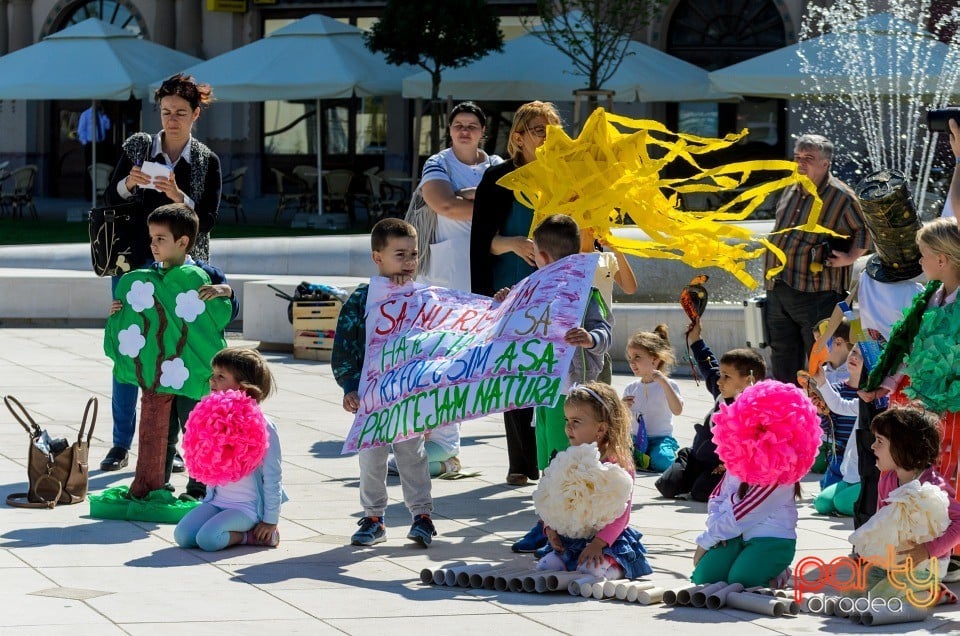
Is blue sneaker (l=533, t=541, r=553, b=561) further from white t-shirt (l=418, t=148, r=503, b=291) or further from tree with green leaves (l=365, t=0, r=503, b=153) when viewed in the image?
tree with green leaves (l=365, t=0, r=503, b=153)

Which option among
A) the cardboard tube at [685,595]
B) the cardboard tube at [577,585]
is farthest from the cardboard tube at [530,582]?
the cardboard tube at [685,595]

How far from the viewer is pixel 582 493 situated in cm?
612

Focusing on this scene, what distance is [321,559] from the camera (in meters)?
6.55

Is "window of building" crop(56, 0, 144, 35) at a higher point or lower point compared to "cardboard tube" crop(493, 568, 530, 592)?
higher

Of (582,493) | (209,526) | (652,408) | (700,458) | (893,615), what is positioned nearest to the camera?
(893,615)

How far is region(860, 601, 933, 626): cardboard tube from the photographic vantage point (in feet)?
18.0

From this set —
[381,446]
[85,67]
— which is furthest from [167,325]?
[85,67]

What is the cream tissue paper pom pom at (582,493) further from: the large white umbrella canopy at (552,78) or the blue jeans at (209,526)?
the large white umbrella canopy at (552,78)

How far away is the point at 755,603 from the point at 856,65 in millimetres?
14681

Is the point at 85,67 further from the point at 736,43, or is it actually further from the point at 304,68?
the point at 736,43

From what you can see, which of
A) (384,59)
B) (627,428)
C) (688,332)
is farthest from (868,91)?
(627,428)

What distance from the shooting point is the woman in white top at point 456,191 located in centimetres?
851

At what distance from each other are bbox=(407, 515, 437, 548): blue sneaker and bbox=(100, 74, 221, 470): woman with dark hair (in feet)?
6.63

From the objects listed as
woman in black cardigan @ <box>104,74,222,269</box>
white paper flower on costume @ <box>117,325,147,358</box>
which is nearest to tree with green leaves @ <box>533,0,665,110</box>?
woman in black cardigan @ <box>104,74,222,269</box>
